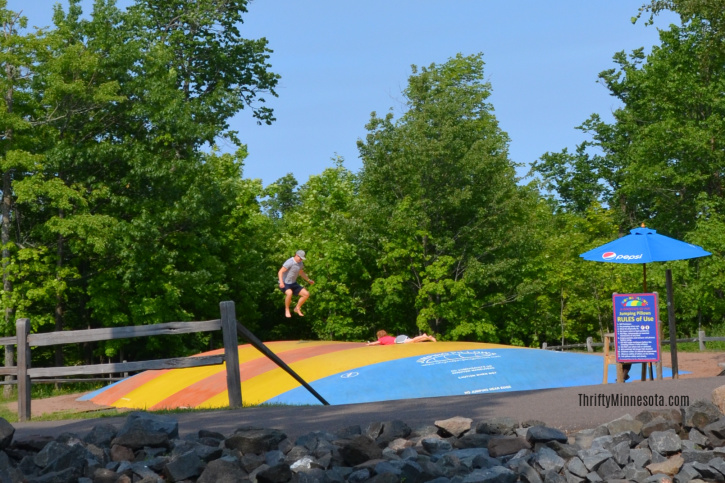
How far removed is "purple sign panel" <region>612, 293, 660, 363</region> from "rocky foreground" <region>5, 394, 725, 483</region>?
5.75 meters

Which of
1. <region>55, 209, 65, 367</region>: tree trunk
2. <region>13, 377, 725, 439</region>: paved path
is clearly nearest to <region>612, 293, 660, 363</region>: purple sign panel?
<region>13, 377, 725, 439</region>: paved path

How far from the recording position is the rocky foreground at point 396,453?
5305 mm

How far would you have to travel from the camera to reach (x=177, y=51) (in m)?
32.5

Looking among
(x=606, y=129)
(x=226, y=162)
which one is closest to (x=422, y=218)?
(x=226, y=162)

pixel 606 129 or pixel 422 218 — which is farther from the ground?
pixel 606 129

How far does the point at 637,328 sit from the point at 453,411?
5.47m

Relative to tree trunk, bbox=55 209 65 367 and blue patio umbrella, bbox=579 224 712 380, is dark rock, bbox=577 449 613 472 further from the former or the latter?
tree trunk, bbox=55 209 65 367

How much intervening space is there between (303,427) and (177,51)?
91.0ft

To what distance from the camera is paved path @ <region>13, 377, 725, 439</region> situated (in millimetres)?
7051

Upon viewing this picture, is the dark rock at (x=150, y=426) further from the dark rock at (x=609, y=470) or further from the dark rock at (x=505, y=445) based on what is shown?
the dark rock at (x=609, y=470)

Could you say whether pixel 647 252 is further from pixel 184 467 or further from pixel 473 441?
pixel 184 467

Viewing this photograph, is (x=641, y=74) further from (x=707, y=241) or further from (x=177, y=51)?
(x=177, y=51)

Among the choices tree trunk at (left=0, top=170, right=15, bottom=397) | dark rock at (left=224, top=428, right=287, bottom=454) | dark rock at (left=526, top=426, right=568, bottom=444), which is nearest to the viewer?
dark rock at (left=224, top=428, right=287, bottom=454)

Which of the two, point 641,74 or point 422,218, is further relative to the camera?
point 641,74
